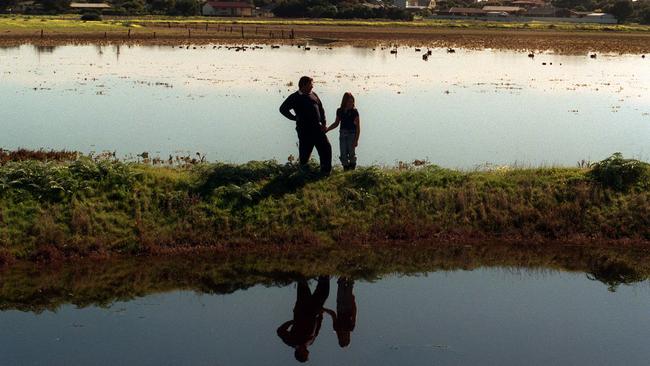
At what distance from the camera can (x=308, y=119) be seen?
51.5ft

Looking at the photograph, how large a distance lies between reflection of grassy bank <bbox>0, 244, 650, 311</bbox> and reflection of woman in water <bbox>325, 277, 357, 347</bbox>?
68 centimetres

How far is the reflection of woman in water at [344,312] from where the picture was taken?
10.6 meters

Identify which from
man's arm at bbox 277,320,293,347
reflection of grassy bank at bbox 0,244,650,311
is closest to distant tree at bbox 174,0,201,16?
reflection of grassy bank at bbox 0,244,650,311

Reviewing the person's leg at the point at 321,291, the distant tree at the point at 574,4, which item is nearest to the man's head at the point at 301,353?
the person's leg at the point at 321,291

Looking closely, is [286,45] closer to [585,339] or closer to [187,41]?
[187,41]

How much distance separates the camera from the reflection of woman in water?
34.8 feet

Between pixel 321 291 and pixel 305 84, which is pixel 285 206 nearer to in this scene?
pixel 305 84

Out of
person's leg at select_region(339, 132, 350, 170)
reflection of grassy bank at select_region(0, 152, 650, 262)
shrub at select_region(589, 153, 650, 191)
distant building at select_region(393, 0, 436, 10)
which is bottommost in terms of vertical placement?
reflection of grassy bank at select_region(0, 152, 650, 262)

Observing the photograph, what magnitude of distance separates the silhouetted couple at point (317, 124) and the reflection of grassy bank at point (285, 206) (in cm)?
44

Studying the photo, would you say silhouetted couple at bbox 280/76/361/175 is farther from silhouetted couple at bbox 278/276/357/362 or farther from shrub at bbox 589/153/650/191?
shrub at bbox 589/153/650/191

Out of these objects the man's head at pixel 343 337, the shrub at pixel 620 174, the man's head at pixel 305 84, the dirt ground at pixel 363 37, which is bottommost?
the man's head at pixel 343 337

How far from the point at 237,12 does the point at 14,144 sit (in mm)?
119692

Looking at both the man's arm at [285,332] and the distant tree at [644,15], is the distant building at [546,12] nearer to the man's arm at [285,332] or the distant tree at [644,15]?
the distant tree at [644,15]

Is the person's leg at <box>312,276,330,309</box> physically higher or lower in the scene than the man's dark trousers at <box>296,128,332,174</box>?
lower
